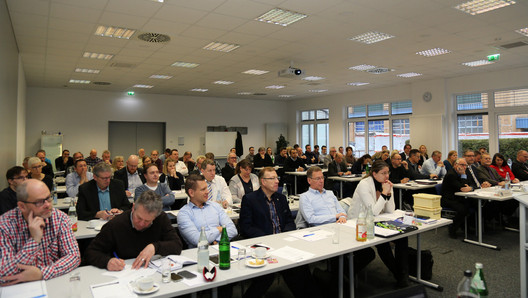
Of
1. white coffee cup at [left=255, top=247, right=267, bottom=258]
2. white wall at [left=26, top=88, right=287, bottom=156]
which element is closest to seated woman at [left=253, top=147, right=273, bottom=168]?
white wall at [left=26, top=88, right=287, bottom=156]

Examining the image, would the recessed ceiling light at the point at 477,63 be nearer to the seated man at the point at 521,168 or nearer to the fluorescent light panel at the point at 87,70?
the seated man at the point at 521,168

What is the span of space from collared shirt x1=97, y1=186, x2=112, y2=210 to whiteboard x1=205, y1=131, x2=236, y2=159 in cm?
1059

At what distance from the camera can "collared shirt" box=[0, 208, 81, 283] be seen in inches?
85.0

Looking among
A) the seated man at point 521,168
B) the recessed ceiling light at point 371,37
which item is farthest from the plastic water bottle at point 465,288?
the seated man at point 521,168

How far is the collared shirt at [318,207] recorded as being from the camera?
380 cm

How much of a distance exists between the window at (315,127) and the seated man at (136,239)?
44.0ft

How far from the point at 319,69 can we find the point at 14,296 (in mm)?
8679

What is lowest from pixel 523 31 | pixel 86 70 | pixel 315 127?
pixel 315 127

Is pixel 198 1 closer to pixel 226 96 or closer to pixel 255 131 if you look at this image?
pixel 226 96

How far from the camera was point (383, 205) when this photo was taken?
4.01 metres

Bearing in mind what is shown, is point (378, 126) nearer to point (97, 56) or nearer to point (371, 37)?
point (371, 37)

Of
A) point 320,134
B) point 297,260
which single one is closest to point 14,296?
point 297,260

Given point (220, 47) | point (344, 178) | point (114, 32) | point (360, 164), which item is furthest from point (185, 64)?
point (360, 164)

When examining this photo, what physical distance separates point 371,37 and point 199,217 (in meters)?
5.21
